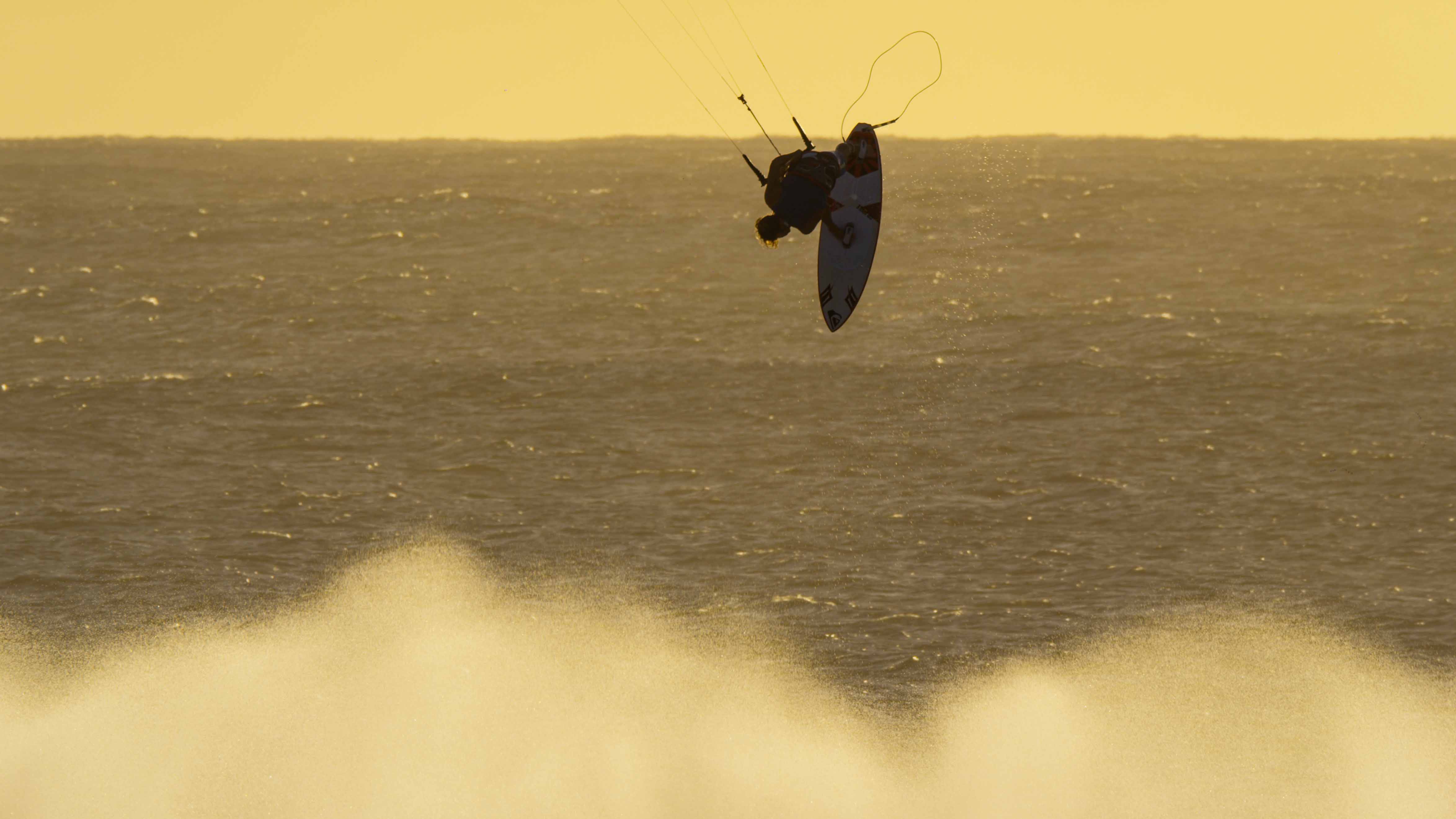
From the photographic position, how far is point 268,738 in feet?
227

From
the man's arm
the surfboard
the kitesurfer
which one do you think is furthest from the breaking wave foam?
the kitesurfer

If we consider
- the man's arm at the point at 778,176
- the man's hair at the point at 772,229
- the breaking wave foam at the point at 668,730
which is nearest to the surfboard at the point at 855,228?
the man's arm at the point at 778,176

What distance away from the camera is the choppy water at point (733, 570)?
6725 centimetres

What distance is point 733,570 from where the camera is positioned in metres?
92.9

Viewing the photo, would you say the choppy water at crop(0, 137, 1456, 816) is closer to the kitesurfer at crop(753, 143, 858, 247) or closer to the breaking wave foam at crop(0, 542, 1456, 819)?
the breaking wave foam at crop(0, 542, 1456, 819)

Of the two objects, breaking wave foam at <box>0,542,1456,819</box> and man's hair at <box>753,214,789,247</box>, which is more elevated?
breaking wave foam at <box>0,542,1456,819</box>

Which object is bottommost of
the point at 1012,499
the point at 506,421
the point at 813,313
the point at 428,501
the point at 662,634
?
the point at 662,634

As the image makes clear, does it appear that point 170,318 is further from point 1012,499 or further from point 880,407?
point 1012,499

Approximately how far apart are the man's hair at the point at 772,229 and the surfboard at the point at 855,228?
2.48m

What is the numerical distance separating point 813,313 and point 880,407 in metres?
40.5

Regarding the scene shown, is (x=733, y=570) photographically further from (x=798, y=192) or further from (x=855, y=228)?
(x=798, y=192)

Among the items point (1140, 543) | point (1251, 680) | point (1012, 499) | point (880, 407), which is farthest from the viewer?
point (880, 407)

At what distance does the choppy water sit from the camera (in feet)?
221

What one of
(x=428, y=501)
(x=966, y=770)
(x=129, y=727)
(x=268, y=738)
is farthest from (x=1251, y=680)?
(x=428, y=501)
